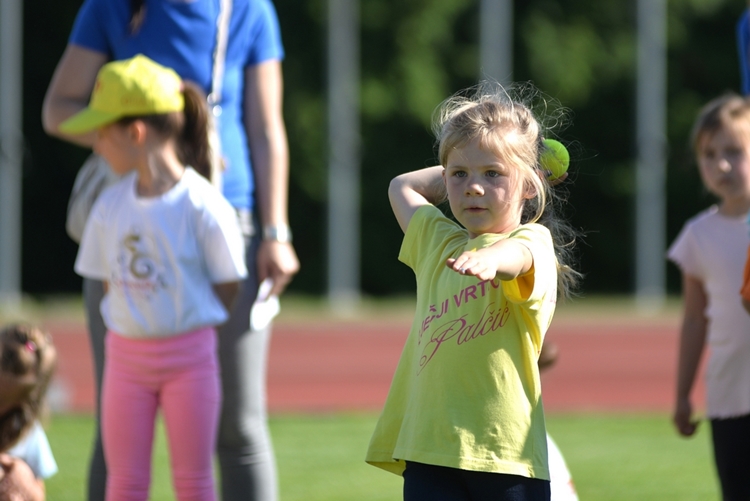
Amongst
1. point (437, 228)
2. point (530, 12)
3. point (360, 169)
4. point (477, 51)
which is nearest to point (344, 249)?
point (360, 169)

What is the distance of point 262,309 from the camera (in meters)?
3.56

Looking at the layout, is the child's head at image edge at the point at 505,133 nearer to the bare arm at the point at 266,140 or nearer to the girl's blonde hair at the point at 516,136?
the girl's blonde hair at the point at 516,136

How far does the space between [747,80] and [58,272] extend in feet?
62.8

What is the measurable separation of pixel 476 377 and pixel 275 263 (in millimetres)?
1211

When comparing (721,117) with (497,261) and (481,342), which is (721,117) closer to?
(481,342)

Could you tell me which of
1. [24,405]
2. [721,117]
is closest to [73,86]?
[24,405]

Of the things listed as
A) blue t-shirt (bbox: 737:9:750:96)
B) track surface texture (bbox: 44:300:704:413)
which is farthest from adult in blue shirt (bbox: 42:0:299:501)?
track surface texture (bbox: 44:300:704:413)

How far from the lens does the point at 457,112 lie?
261cm

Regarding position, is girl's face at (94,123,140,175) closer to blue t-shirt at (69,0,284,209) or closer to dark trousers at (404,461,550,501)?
blue t-shirt at (69,0,284,209)

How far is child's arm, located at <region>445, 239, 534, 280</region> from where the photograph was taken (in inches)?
84.5

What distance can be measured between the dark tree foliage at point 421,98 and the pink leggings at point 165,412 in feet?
54.8

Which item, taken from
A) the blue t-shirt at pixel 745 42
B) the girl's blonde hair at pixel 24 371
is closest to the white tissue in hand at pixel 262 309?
the girl's blonde hair at pixel 24 371

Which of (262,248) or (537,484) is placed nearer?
(537,484)

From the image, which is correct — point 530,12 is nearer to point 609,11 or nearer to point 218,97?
point 609,11
